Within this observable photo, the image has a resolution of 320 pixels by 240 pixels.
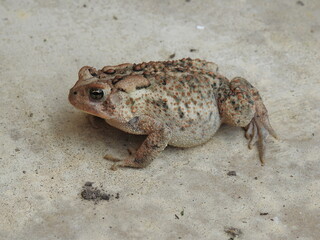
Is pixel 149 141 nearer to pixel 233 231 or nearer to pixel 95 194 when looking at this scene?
pixel 95 194

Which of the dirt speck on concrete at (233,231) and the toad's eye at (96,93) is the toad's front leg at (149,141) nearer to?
the toad's eye at (96,93)

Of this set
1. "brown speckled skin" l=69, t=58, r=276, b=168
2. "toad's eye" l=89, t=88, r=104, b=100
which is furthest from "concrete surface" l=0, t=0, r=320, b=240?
"toad's eye" l=89, t=88, r=104, b=100

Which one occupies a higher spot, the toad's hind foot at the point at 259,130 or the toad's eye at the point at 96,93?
the toad's eye at the point at 96,93

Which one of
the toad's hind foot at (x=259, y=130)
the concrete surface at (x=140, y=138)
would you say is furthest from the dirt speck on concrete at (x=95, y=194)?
the toad's hind foot at (x=259, y=130)

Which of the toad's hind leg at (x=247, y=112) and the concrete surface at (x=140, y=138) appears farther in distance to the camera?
the toad's hind leg at (x=247, y=112)

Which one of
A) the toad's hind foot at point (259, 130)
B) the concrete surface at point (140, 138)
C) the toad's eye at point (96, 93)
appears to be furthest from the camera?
the toad's hind foot at point (259, 130)

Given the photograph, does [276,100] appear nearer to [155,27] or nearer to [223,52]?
[223,52]
